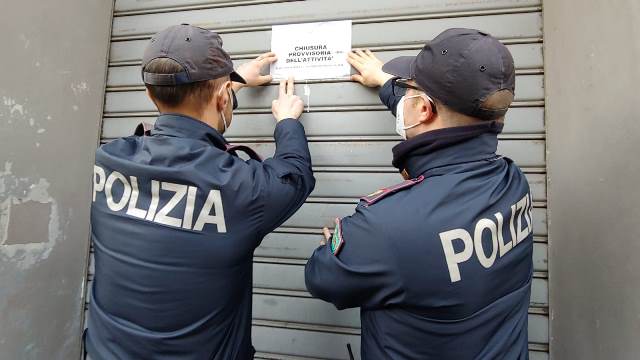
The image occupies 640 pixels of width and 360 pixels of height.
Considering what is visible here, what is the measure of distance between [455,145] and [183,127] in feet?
3.25

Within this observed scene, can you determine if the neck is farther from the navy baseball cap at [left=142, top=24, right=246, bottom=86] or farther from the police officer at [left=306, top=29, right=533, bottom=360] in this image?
the police officer at [left=306, top=29, right=533, bottom=360]

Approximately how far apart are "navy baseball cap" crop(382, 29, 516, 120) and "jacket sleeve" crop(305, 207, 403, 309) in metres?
0.48

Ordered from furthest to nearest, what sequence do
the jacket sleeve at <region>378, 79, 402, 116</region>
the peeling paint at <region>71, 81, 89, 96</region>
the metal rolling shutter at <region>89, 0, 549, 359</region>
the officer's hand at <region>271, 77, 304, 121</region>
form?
the peeling paint at <region>71, 81, 89, 96</region>, the officer's hand at <region>271, 77, 304, 121</region>, the metal rolling shutter at <region>89, 0, 549, 359</region>, the jacket sleeve at <region>378, 79, 402, 116</region>

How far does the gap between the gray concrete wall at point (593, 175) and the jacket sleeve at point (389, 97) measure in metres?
0.76

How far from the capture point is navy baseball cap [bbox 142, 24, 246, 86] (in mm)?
1479

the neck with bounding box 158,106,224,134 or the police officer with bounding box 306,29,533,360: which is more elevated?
the neck with bounding box 158,106,224,134

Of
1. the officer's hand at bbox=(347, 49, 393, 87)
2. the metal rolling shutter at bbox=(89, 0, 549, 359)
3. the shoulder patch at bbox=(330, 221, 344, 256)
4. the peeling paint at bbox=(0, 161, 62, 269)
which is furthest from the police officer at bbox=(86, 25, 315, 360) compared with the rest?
the peeling paint at bbox=(0, 161, 62, 269)

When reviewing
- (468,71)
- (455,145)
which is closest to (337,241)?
(455,145)

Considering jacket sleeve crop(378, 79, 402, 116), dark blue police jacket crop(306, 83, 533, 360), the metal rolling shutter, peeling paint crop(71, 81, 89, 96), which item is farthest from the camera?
peeling paint crop(71, 81, 89, 96)

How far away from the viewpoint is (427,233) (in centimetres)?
118

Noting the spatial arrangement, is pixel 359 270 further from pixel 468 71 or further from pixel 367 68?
pixel 367 68

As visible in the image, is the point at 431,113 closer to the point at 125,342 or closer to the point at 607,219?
the point at 607,219

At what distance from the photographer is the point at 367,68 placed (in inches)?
81.0

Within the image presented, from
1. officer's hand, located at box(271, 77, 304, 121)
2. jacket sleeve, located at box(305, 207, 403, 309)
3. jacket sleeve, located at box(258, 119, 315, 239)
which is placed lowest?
jacket sleeve, located at box(305, 207, 403, 309)
